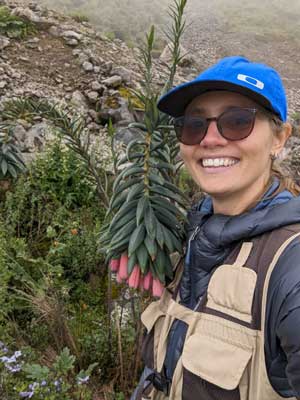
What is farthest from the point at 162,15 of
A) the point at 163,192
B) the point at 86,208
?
the point at 163,192

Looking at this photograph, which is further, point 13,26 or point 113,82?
point 13,26

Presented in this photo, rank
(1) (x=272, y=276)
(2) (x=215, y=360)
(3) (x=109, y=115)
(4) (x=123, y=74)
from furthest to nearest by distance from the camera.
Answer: (4) (x=123, y=74) → (3) (x=109, y=115) → (2) (x=215, y=360) → (1) (x=272, y=276)

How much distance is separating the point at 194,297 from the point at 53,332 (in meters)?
1.97

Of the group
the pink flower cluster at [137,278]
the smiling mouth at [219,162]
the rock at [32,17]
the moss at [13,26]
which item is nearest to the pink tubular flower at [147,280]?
the pink flower cluster at [137,278]

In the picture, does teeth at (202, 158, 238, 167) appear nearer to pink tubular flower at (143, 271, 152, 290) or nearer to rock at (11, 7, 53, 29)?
pink tubular flower at (143, 271, 152, 290)

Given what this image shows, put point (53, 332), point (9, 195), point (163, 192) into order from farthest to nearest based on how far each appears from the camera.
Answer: point (9, 195)
point (53, 332)
point (163, 192)

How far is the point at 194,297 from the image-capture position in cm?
158

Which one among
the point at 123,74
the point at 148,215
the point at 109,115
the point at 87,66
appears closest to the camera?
the point at 148,215

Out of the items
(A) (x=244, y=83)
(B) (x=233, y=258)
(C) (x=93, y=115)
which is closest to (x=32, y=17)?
(C) (x=93, y=115)

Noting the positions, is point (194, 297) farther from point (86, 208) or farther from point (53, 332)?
point (86, 208)

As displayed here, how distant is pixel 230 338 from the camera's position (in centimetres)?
130

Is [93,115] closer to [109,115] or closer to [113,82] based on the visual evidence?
[109,115]

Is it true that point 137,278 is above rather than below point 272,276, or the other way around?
below

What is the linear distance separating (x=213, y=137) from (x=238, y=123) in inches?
4.8
